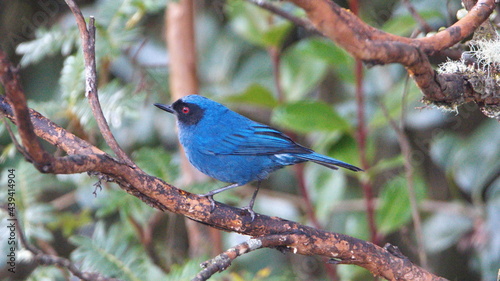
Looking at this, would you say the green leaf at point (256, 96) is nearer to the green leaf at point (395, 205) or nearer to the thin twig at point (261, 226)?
the green leaf at point (395, 205)

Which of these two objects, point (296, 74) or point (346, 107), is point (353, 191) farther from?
point (296, 74)

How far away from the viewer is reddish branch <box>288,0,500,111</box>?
1.69 m

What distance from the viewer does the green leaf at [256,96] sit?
12.9 feet

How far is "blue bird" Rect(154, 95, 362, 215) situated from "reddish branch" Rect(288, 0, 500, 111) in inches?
37.2

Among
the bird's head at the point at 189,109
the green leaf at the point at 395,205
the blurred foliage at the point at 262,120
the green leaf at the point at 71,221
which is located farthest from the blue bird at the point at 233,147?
the green leaf at the point at 71,221

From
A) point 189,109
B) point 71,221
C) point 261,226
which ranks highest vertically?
point 261,226

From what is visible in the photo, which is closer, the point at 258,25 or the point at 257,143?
the point at 257,143

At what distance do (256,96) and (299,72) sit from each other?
56 centimetres

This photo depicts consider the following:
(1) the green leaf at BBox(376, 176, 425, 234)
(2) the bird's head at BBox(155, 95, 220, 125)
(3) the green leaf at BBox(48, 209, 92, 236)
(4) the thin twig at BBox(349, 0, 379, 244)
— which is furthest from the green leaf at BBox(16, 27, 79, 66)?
(1) the green leaf at BBox(376, 176, 425, 234)

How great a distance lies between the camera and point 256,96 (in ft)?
13.0

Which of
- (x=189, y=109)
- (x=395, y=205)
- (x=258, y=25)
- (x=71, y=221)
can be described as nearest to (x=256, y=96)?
(x=258, y=25)

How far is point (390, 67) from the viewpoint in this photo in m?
4.78

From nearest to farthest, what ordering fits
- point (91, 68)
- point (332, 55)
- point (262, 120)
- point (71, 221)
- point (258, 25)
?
point (91, 68) → point (332, 55) → point (258, 25) → point (71, 221) → point (262, 120)

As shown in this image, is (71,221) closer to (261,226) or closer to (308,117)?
(308,117)
